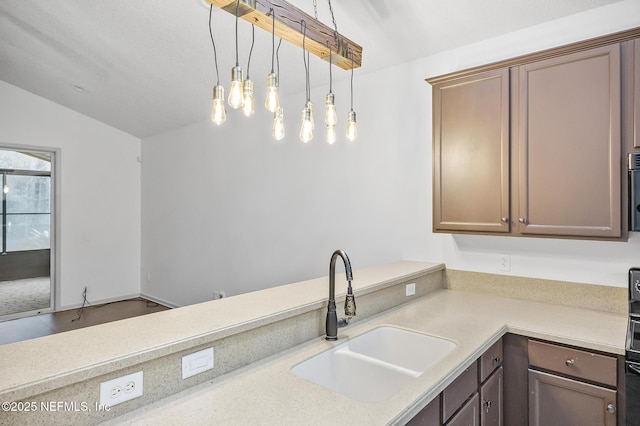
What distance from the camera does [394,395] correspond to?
3.96ft

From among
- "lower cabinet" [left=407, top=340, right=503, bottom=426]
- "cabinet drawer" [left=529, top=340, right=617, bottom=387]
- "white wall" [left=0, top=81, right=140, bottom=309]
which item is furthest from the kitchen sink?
"white wall" [left=0, top=81, right=140, bottom=309]

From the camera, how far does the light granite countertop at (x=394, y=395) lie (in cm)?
108

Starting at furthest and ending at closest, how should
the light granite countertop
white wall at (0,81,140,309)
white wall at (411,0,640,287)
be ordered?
white wall at (0,81,140,309)
white wall at (411,0,640,287)
the light granite countertop

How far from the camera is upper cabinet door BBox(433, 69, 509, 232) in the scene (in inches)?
86.4

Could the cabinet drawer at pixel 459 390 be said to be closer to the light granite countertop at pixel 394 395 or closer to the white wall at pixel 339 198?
the light granite countertop at pixel 394 395

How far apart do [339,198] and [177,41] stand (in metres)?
1.91

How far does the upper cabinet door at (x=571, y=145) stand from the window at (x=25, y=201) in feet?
19.5

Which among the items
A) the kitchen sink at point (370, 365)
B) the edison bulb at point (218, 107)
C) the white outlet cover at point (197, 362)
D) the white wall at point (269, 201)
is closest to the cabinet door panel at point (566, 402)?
the kitchen sink at point (370, 365)

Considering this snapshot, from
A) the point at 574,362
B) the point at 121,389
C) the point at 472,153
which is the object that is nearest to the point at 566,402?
the point at 574,362

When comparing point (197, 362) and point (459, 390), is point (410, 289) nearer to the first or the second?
point (459, 390)

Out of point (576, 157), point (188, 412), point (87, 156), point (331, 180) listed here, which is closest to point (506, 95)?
point (576, 157)

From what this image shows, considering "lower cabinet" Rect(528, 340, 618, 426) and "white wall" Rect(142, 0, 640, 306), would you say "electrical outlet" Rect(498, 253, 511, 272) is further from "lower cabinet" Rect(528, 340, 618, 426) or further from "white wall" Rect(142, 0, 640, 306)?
"lower cabinet" Rect(528, 340, 618, 426)

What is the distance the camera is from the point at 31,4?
3.06m

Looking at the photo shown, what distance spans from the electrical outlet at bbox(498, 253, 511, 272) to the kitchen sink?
1.05 m
